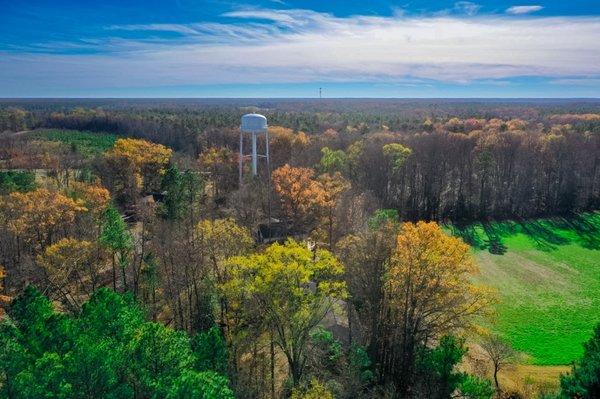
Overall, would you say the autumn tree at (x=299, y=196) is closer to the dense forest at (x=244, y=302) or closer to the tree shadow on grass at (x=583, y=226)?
the dense forest at (x=244, y=302)

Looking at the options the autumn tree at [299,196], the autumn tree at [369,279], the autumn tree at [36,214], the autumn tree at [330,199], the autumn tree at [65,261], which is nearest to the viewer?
the autumn tree at [369,279]

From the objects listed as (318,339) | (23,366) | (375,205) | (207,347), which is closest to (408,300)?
(318,339)

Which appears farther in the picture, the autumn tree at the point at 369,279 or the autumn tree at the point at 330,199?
the autumn tree at the point at 330,199

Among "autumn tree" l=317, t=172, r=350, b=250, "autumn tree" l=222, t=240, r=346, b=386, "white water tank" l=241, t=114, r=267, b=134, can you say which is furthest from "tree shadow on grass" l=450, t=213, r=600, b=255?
"autumn tree" l=222, t=240, r=346, b=386

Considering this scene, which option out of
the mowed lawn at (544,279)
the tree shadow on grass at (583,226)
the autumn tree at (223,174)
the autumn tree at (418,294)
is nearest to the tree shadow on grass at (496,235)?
the mowed lawn at (544,279)

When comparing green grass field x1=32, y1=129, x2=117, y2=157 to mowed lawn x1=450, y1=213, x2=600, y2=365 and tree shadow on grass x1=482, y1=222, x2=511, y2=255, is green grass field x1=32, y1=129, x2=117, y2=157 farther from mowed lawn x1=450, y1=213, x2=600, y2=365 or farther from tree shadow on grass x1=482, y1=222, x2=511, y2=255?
mowed lawn x1=450, y1=213, x2=600, y2=365
